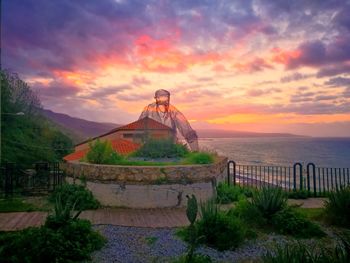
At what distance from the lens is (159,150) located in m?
11.3

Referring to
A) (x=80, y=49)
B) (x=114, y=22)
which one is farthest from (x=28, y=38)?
(x=114, y=22)

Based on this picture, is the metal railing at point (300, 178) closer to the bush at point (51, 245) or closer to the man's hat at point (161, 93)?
the man's hat at point (161, 93)

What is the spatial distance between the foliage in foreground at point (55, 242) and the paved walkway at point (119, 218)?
57.5 inches

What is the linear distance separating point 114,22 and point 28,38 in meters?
3.19

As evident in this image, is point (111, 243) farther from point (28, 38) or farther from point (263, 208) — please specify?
point (28, 38)

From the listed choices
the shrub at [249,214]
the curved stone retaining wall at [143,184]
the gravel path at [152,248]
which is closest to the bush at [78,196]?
the curved stone retaining wall at [143,184]

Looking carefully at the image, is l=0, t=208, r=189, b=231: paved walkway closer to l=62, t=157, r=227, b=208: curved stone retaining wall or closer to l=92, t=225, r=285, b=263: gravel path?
l=62, t=157, r=227, b=208: curved stone retaining wall

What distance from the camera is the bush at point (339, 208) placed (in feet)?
21.0

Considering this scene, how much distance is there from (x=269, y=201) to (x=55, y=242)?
4327mm

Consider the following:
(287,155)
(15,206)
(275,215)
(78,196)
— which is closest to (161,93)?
(78,196)

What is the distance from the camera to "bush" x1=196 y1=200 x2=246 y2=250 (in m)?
5.12

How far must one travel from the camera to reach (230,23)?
10.7m

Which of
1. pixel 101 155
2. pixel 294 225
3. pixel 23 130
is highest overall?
pixel 23 130

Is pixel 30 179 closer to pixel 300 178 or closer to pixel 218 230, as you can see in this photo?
pixel 218 230
